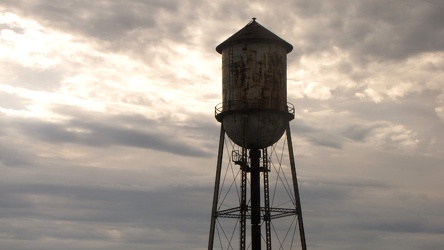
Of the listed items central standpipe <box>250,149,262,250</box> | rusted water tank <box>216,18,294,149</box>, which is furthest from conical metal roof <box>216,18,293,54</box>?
central standpipe <box>250,149,262,250</box>

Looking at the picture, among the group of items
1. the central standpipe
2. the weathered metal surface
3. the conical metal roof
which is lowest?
the central standpipe

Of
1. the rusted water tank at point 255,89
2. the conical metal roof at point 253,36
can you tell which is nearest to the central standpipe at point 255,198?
the rusted water tank at point 255,89

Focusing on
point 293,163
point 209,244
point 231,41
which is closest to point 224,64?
point 231,41

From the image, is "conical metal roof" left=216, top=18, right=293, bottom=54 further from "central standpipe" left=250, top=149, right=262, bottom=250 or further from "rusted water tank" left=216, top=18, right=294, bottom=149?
"central standpipe" left=250, top=149, right=262, bottom=250

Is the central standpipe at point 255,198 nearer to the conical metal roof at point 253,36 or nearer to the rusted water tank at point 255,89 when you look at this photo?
the rusted water tank at point 255,89

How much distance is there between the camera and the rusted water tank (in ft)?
126

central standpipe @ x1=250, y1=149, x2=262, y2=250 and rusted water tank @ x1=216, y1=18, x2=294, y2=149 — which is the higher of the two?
rusted water tank @ x1=216, y1=18, x2=294, y2=149

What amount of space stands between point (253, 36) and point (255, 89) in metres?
3.32

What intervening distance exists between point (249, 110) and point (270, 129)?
1756 millimetres

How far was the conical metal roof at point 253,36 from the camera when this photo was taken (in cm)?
3919

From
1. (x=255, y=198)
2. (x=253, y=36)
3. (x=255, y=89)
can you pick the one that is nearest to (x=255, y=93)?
(x=255, y=89)

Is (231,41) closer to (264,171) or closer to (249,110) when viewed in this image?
(249,110)

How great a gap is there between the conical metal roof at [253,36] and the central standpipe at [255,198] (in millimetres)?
6650

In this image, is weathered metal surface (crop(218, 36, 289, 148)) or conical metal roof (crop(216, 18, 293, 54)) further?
conical metal roof (crop(216, 18, 293, 54))
